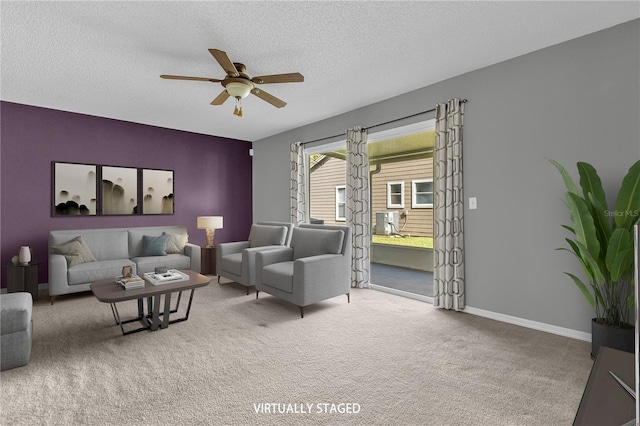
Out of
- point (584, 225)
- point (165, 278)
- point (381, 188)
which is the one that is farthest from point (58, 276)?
point (584, 225)

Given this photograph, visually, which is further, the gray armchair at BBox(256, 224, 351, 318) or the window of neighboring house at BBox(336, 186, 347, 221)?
the window of neighboring house at BBox(336, 186, 347, 221)

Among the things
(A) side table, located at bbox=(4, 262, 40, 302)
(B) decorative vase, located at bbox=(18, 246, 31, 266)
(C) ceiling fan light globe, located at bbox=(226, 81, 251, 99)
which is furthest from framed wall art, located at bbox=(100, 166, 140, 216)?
(C) ceiling fan light globe, located at bbox=(226, 81, 251, 99)

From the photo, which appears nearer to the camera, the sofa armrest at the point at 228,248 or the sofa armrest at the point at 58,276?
the sofa armrest at the point at 58,276

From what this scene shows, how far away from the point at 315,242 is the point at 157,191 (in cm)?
344

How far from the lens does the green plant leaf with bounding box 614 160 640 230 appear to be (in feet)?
7.43

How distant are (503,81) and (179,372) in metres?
4.05

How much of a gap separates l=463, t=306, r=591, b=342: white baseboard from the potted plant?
312 mm

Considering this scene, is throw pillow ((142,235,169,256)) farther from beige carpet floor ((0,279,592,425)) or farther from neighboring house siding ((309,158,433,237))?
neighboring house siding ((309,158,433,237))

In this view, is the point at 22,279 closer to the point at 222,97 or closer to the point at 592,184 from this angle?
the point at 222,97

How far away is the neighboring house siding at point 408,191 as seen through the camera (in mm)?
4641

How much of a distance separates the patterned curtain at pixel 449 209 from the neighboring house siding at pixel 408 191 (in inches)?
31.0

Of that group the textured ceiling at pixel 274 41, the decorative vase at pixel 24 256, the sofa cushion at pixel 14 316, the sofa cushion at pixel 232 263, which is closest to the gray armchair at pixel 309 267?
the sofa cushion at pixel 232 263

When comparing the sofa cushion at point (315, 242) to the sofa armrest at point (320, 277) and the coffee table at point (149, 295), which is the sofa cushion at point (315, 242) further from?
the coffee table at point (149, 295)

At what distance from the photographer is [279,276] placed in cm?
369
